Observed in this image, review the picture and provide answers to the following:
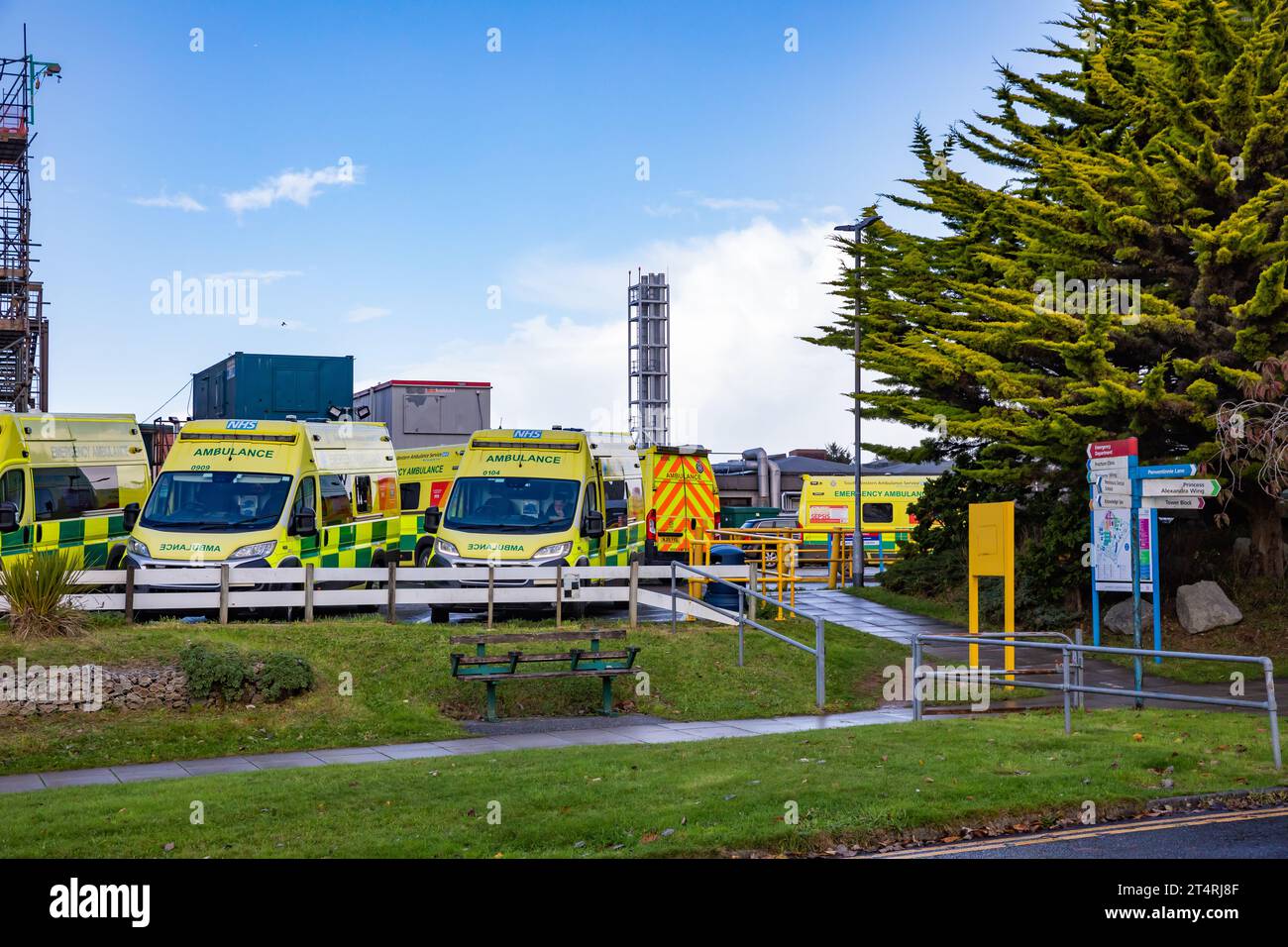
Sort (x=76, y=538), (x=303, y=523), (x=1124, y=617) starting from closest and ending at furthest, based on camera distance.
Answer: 1. (x=303, y=523)
2. (x=76, y=538)
3. (x=1124, y=617)

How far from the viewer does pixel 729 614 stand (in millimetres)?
18891

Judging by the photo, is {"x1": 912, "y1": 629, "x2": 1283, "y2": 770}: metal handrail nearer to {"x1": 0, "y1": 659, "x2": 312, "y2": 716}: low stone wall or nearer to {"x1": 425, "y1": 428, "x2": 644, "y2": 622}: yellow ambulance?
{"x1": 425, "y1": 428, "x2": 644, "y2": 622}: yellow ambulance

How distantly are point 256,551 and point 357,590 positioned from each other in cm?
171

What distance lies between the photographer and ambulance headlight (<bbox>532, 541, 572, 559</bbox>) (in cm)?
1947

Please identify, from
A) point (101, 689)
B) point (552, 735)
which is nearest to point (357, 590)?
point (101, 689)

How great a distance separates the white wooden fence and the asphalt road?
32.1ft

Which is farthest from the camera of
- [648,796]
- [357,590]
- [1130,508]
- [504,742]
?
[357,590]

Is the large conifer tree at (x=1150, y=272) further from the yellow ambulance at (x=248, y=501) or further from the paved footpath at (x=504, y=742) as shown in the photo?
the yellow ambulance at (x=248, y=501)

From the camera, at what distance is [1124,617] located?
861 inches

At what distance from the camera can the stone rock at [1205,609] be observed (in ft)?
68.2

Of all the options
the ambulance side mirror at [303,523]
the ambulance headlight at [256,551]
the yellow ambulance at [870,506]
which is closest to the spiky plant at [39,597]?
the ambulance headlight at [256,551]

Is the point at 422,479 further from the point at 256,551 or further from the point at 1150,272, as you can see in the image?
the point at 1150,272

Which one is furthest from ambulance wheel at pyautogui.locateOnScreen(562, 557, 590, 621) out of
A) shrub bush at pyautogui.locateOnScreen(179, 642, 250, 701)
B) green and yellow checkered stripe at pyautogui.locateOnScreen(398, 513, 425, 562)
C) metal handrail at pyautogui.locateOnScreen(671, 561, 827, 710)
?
green and yellow checkered stripe at pyautogui.locateOnScreen(398, 513, 425, 562)
